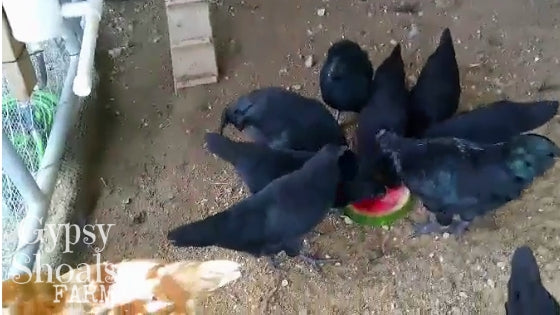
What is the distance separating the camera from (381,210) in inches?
74.8

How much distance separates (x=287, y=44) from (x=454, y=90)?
0.63 metres

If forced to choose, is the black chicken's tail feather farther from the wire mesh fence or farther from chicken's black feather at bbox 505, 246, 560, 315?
the wire mesh fence

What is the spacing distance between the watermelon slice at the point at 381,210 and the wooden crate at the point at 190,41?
64 cm

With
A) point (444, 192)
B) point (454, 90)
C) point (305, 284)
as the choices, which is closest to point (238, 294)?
point (305, 284)

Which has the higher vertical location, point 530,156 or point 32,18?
point 32,18

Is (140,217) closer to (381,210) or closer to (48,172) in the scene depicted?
(48,172)

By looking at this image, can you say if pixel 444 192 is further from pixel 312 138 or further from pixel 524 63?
pixel 524 63

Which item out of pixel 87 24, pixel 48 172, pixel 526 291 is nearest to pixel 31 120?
pixel 48 172

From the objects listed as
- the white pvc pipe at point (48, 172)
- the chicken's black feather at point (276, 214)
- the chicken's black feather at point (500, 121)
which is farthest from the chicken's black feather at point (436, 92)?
the white pvc pipe at point (48, 172)

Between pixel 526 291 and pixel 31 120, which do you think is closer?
pixel 526 291

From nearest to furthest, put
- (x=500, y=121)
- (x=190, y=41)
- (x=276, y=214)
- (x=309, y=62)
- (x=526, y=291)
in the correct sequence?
(x=526, y=291)
(x=276, y=214)
(x=500, y=121)
(x=190, y=41)
(x=309, y=62)

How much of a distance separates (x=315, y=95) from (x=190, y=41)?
0.40m

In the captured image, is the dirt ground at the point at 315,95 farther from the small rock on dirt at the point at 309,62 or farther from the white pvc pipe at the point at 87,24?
the white pvc pipe at the point at 87,24

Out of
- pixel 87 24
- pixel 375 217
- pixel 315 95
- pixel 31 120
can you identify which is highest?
pixel 87 24
